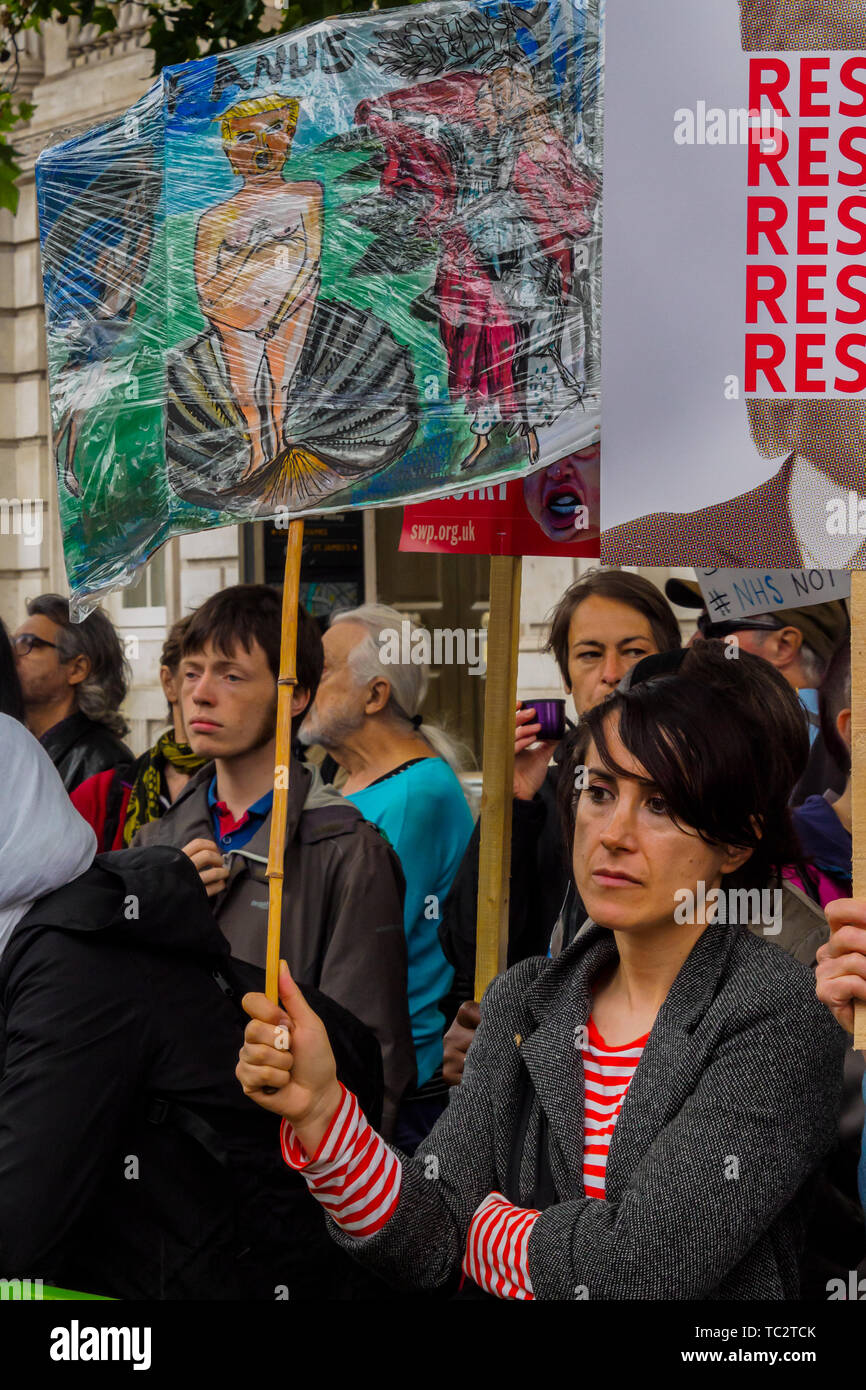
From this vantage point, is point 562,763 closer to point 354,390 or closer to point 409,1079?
point 354,390

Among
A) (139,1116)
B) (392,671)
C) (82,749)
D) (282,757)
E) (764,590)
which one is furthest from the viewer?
(82,749)

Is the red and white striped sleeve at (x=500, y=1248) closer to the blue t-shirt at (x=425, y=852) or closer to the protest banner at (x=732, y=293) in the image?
the protest banner at (x=732, y=293)

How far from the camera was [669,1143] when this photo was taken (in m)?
2.26

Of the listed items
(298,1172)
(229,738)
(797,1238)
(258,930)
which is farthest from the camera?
(229,738)

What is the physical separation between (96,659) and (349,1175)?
3680 millimetres

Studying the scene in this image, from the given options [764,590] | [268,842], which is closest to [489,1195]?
[268,842]

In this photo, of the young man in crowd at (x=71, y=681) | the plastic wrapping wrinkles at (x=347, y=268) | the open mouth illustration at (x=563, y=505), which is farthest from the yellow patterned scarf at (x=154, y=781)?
the plastic wrapping wrinkles at (x=347, y=268)

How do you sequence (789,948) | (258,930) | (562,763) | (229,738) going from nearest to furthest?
(562,763)
(789,948)
(258,930)
(229,738)

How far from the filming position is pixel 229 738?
3787 mm

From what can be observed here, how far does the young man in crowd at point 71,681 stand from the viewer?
5754mm

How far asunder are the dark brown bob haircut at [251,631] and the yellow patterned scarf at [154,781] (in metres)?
0.97

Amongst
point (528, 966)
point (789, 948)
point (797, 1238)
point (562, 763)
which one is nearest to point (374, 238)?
point (562, 763)

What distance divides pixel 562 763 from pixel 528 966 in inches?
14.0

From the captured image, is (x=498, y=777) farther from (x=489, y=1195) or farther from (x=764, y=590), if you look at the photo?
(x=489, y=1195)
